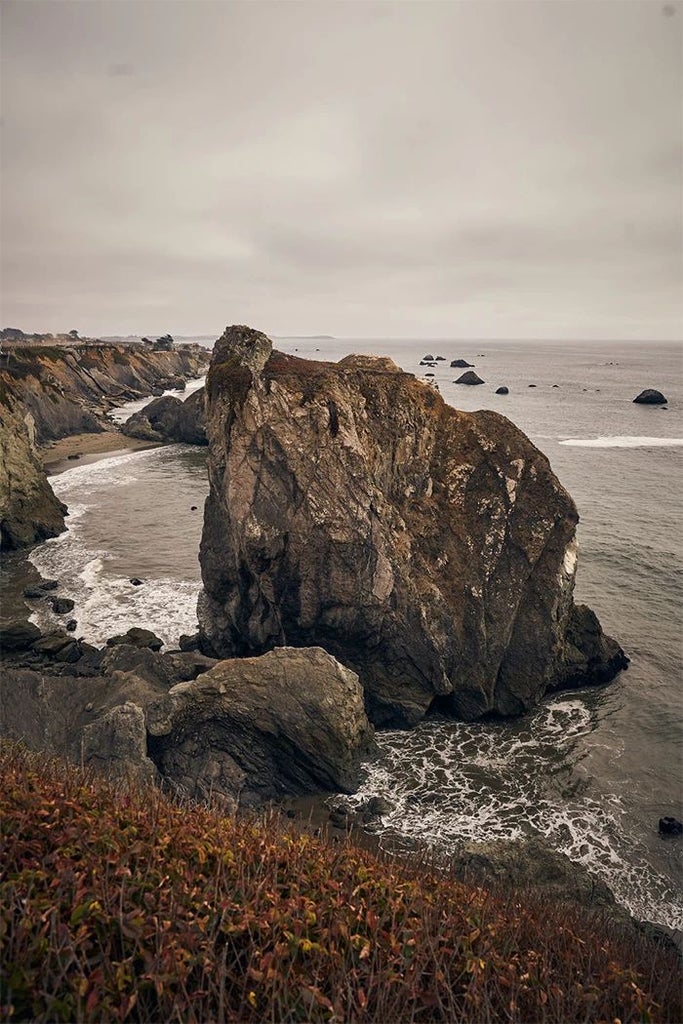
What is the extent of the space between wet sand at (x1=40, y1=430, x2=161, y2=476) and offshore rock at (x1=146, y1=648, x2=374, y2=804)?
170ft

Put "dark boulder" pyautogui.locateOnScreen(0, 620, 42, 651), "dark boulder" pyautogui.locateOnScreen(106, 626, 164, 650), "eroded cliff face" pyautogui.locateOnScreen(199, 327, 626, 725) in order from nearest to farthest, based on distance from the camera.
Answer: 1. "eroded cliff face" pyautogui.locateOnScreen(199, 327, 626, 725)
2. "dark boulder" pyautogui.locateOnScreen(0, 620, 42, 651)
3. "dark boulder" pyautogui.locateOnScreen(106, 626, 164, 650)

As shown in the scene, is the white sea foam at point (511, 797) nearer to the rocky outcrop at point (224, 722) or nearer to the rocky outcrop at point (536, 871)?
the rocky outcrop at point (536, 871)

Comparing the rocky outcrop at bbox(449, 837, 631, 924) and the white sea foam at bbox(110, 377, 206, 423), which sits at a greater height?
the white sea foam at bbox(110, 377, 206, 423)

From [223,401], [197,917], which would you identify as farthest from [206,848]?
[223,401]

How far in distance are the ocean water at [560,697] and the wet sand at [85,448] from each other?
12.2ft

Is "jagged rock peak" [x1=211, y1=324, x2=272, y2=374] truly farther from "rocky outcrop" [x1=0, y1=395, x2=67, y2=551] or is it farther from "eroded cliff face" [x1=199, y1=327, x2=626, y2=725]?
"rocky outcrop" [x1=0, y1=395, x2=67, y2=551]

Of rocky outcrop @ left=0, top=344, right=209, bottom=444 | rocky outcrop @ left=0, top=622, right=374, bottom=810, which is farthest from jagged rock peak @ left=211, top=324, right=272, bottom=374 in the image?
rocky outcrop @ left=0, top=344, right=209, bottom=444

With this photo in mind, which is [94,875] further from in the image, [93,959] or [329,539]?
[329,539]

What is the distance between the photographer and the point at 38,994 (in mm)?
5711

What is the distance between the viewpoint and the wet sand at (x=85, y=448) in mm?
68875

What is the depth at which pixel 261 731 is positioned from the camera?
20688 mm

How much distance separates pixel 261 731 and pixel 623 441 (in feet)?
252

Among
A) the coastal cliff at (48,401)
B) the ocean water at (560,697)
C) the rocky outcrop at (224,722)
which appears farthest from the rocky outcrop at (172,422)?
the rocky outcrop at (224,722)

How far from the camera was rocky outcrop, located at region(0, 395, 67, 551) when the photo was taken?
4238cm
